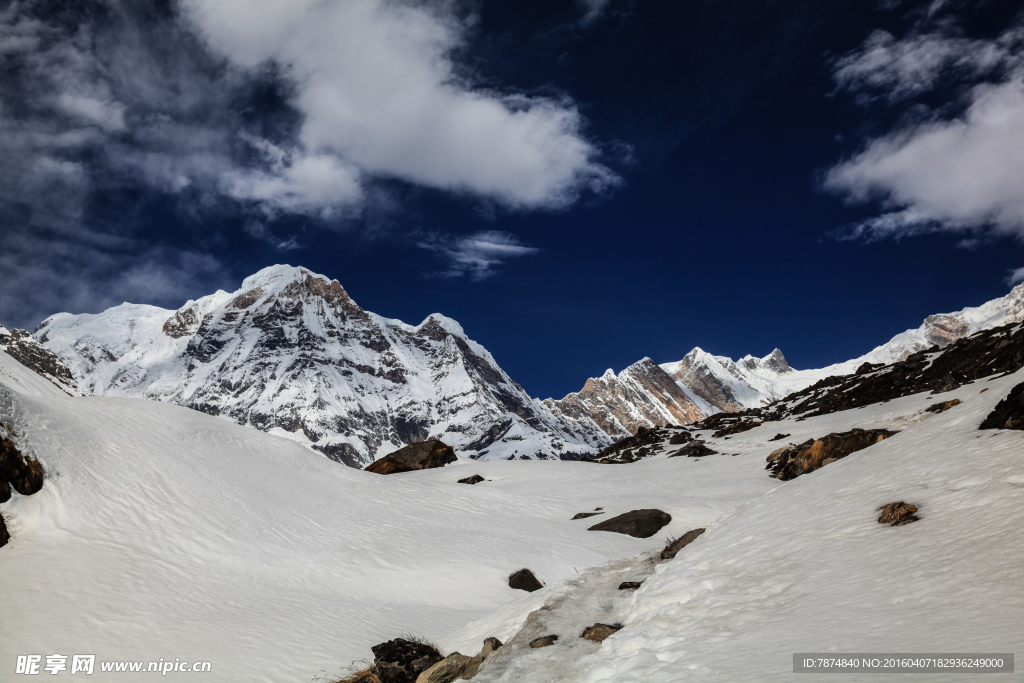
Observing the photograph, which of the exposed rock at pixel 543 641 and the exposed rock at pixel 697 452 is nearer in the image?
the exposed rock at pixel 543 641

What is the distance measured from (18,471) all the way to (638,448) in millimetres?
50613

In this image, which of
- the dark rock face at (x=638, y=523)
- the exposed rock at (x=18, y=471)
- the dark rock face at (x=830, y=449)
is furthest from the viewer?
the dark rock face at (x=830, y=449)

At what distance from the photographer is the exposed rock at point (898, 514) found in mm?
6035

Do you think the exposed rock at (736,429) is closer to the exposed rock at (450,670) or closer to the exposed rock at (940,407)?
the exposed rock at (940,407)

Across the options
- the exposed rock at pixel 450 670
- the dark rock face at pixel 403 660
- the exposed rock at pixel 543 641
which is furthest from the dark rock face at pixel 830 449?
the exposed rock at pixel 450 670

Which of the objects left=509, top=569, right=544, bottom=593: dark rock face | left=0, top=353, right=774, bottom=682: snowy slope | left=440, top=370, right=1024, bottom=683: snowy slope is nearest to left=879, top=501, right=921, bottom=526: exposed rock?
left=440, top=370, right=1024, bottom=683: snowy slope

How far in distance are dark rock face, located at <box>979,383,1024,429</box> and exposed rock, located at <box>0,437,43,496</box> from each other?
19.9 meters

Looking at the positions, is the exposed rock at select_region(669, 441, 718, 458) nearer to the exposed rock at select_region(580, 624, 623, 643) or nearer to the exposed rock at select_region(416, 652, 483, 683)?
the exposed rock at select_region(580, 624, 623, 643)

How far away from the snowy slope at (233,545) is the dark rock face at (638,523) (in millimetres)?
422

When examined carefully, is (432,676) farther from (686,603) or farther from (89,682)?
(89,682)

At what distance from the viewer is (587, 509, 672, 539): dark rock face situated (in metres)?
19.6

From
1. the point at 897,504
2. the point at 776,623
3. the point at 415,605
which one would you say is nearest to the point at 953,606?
the point at 776,623

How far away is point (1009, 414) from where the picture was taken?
7.91 m

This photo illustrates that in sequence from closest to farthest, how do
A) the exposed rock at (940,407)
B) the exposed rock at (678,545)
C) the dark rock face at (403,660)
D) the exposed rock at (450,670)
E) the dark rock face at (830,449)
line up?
the exposed rock at (450,670) → the dark rock face at (403,660) → the exposed rock at (678,545) → the dark rock face at (830,449) → the exposed rock at (940,407)
